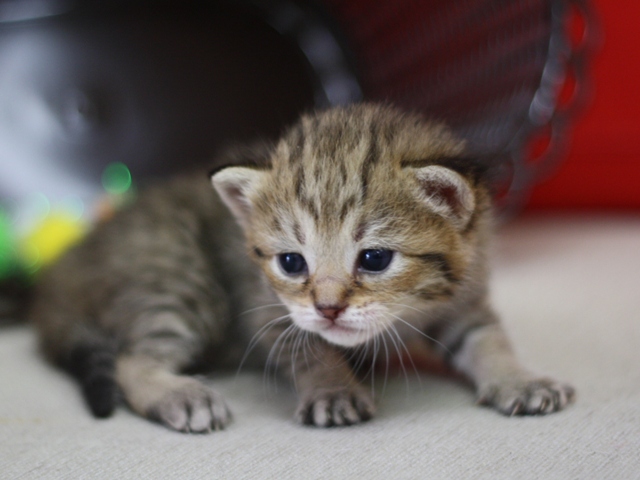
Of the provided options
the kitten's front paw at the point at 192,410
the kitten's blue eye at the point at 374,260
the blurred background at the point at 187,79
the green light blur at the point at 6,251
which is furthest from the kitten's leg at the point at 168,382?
the blurred background at the point at 187,79

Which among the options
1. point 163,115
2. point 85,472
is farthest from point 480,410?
point 163,115

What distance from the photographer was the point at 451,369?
1.53m

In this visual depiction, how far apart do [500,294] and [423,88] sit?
2.92 feet

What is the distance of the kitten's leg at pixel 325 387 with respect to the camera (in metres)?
1.22

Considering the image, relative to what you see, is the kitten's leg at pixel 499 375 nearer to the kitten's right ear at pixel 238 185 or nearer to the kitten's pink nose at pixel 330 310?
the kitten's pink nose at pixel 330 310

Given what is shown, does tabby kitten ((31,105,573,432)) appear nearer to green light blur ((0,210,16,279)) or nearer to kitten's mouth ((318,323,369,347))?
kitten's mouth ((318,323,369,347))

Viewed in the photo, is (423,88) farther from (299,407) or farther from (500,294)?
(299,407)

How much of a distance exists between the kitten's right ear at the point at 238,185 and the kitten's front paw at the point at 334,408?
41cm

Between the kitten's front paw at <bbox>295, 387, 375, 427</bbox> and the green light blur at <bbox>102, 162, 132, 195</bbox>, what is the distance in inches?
65.6

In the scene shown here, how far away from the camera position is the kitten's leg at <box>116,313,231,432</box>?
48.4 inches

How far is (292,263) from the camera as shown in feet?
4.12

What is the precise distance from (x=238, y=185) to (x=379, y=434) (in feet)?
1.89

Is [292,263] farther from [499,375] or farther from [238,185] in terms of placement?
[499,375]

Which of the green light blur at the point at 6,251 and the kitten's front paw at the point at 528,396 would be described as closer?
the kitten's front paw at the point at 528,396
